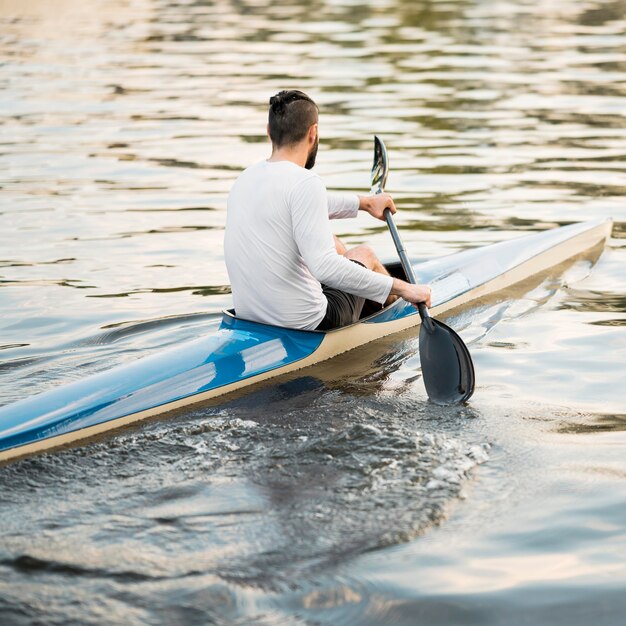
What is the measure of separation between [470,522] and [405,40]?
66.2 feet

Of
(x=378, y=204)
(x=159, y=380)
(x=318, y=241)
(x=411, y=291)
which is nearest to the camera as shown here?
(x=159, y=380)

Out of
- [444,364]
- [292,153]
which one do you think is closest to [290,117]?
[292,153]

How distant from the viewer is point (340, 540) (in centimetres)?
387

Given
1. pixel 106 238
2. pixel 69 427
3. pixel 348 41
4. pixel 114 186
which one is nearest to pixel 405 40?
pixel 348 41

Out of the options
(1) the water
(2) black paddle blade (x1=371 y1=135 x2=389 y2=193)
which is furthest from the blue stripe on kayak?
(2) black paddle blade (x1=371 y1=135 x2=389 y2=193)

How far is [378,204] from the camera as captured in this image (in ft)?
20.9

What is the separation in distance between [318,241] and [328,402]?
2.67 feet

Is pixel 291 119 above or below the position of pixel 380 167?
above

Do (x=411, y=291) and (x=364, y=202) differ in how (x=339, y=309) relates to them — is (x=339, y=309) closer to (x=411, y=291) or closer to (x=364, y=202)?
Result: (x=411, y=291)

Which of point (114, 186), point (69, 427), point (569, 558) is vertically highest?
point (114, 186)

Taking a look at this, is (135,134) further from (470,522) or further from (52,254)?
(470,522)

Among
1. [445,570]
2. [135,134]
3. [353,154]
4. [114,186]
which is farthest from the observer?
[135,134]

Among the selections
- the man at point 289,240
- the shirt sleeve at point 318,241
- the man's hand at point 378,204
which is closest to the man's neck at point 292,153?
the man at point 289,240

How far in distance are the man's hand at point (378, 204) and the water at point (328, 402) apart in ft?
2.59
